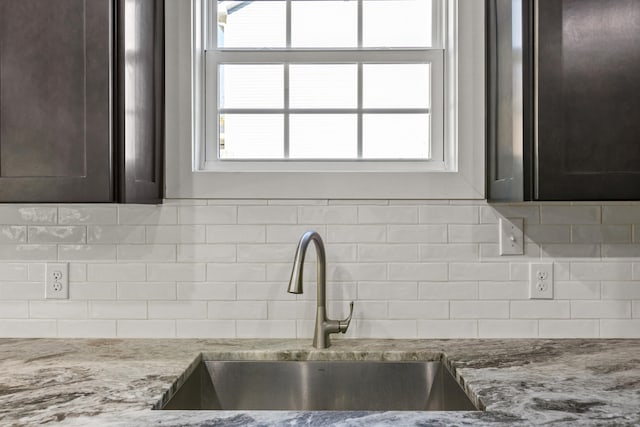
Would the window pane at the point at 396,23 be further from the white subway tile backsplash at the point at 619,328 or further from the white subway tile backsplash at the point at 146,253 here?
the white subway tile backsplash at the point at 619,328

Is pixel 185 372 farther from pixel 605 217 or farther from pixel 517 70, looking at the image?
pixel 605 217

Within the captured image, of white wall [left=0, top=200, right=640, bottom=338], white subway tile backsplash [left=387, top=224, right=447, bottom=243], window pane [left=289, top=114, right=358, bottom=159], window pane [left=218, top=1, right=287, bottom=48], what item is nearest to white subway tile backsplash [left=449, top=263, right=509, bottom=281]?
white wall [left=0, top=200, right=640, bottom=338]

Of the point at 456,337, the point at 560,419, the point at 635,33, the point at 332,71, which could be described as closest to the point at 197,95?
the point at 332,71

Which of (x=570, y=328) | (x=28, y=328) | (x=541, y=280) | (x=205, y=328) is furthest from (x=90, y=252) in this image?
(x=570, y=328)

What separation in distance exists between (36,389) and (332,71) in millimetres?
1293

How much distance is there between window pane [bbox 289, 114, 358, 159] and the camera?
6.44 ft

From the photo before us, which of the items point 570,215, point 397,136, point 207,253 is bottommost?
point 207,253

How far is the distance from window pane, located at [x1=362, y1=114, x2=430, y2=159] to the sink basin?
0.70 meters

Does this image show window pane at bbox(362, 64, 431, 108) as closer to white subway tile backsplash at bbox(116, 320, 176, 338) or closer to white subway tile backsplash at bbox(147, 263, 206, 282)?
white subway tile backsplash at bbox(147, 263, 206, 282)

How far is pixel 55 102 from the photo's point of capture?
145 cm

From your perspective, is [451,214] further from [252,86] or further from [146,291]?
[146,291]

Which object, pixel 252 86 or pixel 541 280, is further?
pixel 252 86

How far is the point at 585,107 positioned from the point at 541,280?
0.61 metres

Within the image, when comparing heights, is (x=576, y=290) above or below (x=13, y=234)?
below
